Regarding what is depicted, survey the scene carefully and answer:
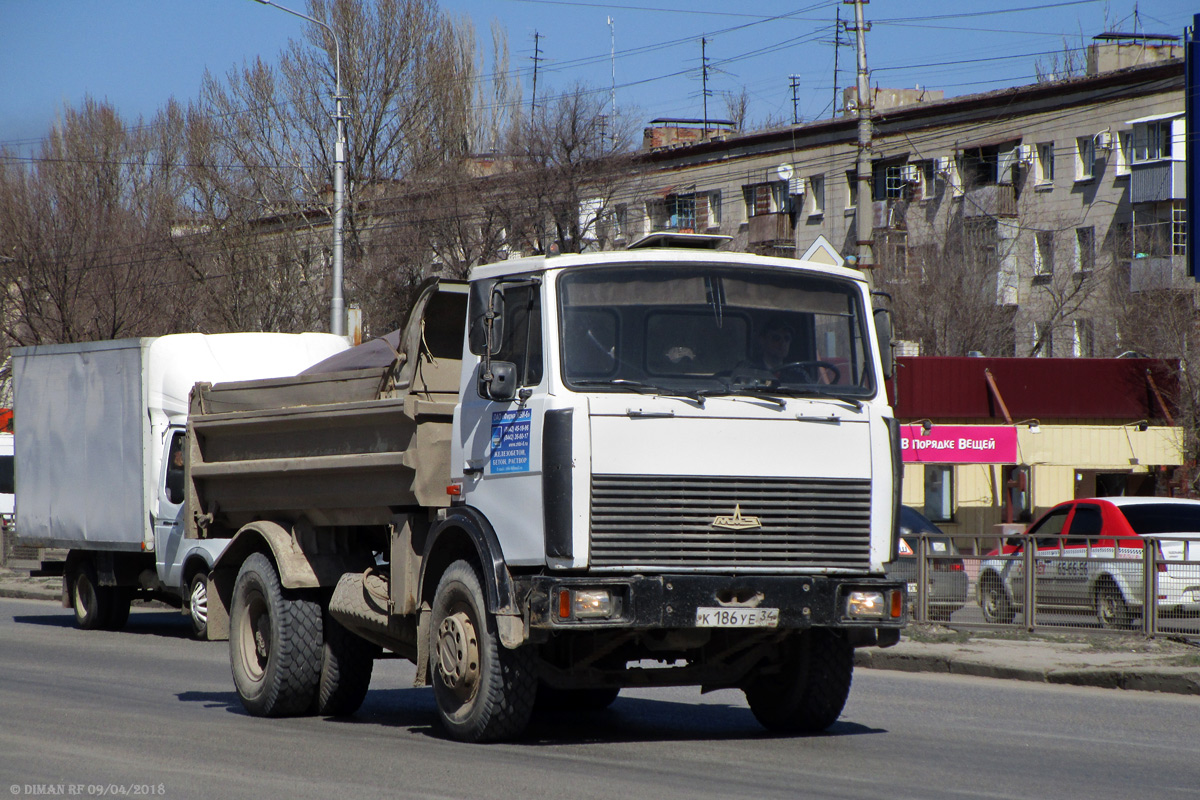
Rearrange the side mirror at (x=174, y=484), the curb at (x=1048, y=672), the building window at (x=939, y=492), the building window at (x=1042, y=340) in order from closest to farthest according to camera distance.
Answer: the curb at (x=1048, y=672)
the side mirror at (x=174, y=484)
the building window at (x=939, y=492)
the building window at (x=1042, y=340)

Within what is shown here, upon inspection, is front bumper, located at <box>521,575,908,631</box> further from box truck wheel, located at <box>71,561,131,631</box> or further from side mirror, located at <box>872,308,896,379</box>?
box truck wheel, located at <box>71,561,131,631</box>

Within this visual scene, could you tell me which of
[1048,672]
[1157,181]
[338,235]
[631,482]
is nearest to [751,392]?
[631,482]

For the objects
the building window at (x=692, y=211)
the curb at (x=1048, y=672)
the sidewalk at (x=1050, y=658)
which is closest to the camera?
the curb at (x=1048, y=672)

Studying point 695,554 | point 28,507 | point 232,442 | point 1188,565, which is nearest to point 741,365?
point 695,554

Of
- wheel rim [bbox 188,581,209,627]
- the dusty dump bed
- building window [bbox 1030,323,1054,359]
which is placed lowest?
wheel rim [bbox 188,581,209,627]

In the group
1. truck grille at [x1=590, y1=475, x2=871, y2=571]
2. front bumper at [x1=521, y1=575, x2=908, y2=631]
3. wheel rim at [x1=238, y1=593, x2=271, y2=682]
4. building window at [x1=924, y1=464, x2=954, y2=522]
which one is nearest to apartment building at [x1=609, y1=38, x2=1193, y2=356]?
building window at [x1=924, y1=464, x2=954, y2=522]

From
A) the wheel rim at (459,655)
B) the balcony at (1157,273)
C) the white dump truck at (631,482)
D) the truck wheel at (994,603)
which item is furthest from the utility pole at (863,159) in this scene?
the balcony at (1157,273)

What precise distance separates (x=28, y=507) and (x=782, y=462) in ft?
50.0

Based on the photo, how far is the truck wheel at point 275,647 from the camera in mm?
10070

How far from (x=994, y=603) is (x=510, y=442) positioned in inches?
381

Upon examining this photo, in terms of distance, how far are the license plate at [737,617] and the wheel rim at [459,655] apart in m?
1.31

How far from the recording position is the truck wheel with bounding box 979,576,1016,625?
53.7 feet

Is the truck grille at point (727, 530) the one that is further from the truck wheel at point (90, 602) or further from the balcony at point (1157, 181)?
the balcony at point (1157, 181)

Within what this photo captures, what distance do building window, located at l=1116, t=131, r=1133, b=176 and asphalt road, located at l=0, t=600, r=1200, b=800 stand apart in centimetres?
4091
